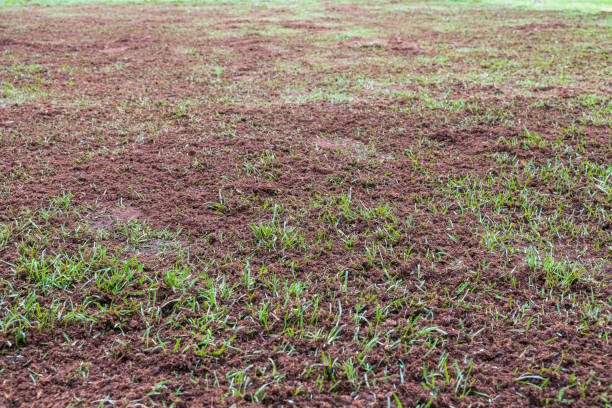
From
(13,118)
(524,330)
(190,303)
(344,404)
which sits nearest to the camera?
(344,404)

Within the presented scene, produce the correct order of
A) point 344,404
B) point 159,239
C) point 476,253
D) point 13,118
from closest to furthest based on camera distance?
1. point 344,404
2. point 476,253
3. point 159,239
4. point 13,118

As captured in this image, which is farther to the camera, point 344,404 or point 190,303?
point 190,303

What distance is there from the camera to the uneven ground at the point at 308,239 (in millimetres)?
1692

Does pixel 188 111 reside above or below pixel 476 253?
above

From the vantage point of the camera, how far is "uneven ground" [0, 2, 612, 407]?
1.69m

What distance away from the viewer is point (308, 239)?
2494 millimetres

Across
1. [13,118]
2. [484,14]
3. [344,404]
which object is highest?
[484,14]

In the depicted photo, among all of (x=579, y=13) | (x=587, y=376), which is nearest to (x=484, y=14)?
(x=579, y=13)

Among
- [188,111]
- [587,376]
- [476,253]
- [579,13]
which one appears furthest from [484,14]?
[587,376]

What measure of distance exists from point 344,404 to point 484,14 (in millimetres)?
11040

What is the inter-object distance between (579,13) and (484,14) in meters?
2.11

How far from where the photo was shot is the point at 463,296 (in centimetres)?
205

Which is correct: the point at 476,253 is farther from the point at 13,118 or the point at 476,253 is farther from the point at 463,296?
the point at 13,118

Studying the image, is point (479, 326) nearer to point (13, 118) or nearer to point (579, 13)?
point (13, 118)
